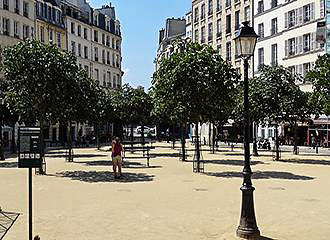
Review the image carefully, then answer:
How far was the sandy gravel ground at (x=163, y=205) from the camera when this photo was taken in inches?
382

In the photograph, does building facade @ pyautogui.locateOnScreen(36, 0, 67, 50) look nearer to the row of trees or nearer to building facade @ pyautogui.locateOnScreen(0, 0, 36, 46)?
building facade @ pyautogui.locateOnScreen(0, 0, 36, 46)

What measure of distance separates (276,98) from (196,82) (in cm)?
978

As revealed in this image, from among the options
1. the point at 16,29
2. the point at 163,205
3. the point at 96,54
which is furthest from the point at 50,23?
the point at 163,205

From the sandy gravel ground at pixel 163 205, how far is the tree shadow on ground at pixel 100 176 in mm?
37

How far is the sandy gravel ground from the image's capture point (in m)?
9.70

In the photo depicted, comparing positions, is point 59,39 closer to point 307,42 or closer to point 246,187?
point 307,42

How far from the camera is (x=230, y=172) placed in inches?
862

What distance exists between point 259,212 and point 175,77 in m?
10.7

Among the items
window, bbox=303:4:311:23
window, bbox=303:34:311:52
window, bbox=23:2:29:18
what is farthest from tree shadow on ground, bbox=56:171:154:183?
window, bbox=23:2:29:18

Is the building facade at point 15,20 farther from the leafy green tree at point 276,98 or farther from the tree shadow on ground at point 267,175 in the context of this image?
the tree shadow on ground at point 267,175

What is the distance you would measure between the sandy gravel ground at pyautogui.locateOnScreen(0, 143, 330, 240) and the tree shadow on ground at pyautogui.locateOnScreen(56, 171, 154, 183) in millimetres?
37

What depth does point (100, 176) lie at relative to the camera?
20.0 m

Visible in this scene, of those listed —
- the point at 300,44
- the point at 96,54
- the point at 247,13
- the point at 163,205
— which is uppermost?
the point at 247,13

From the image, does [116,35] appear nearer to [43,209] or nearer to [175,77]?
[175,77]
